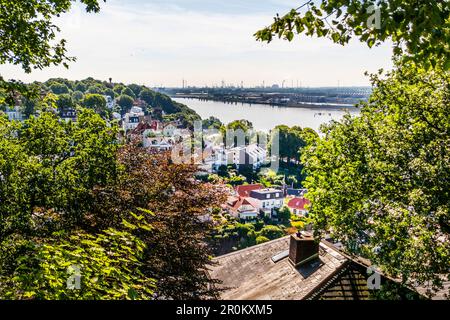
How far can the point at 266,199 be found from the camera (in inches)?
2975

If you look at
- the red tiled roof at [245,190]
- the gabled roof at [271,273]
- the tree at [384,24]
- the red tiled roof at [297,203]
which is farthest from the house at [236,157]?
the tree at [384,24]

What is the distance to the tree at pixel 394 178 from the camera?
855cm

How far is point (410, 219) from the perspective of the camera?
28.9 feet

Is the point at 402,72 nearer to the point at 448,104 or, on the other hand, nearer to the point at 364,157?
the point at 448,104

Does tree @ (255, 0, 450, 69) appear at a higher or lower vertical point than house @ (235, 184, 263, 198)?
higher

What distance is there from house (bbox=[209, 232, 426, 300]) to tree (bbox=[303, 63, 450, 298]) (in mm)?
1363

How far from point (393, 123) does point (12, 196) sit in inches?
454

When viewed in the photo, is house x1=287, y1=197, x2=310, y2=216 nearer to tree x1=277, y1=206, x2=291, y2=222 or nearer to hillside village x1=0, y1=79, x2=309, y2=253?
hillside village x1=0, y1=79, x2=309, y2=253

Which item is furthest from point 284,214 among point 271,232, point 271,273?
point 271,273

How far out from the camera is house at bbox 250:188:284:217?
74312 mm

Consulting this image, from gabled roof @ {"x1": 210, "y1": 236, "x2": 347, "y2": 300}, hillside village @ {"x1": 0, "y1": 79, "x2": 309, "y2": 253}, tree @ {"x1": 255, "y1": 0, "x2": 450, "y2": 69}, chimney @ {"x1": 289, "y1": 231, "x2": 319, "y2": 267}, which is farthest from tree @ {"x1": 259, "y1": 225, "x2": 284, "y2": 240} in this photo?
tree @ {"x1": 255, "y1": 0, "x2": 450, "y2": 69}

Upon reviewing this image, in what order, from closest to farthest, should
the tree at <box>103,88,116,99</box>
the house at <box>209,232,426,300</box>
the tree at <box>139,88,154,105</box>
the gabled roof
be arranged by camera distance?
the house at <box>209,232,426,300</box> → the gabled roof → the tree at <box>103,88,116,99</box> → the tree at <box>139,88,154,105</box>

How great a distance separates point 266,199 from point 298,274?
63733mm

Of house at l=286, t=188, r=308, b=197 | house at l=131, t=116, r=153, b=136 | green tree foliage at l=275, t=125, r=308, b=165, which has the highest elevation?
house at l=131, t=116, r=153, b=136
